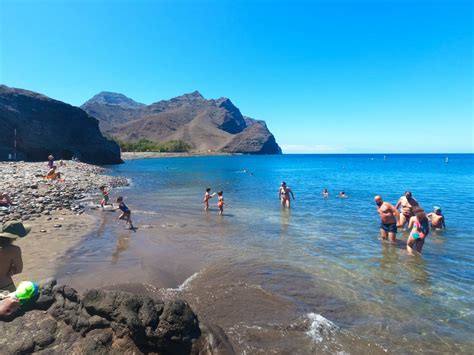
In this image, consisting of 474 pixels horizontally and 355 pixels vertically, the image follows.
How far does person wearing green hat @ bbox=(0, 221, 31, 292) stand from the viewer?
5.20 m

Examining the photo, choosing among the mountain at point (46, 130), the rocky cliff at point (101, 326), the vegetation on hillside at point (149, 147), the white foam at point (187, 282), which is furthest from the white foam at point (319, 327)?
the vegetation on hillside at point (149, 147)

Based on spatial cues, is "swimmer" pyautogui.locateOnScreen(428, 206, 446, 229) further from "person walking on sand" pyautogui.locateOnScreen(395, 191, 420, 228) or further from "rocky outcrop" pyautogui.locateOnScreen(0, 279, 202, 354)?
"rocky outcrop" pyautogui.locateOnScreen(0, 279, 202, 354)

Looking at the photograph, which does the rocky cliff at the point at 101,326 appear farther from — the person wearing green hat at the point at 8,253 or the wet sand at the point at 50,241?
the wet sand at the point at 50,241

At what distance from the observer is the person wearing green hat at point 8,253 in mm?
5195

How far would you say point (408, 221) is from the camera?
50.4 ft

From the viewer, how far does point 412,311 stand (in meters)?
7.36

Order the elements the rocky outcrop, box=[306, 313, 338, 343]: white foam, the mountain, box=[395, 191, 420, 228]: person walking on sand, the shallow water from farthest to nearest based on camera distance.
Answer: the mountain < box=[395, 191, 420, 228]: person walking on sand < the shallow water < box=[306, 313, 338, 343]: white foam < the rocky outcrop

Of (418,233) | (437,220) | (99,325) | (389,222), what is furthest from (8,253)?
(437,220)

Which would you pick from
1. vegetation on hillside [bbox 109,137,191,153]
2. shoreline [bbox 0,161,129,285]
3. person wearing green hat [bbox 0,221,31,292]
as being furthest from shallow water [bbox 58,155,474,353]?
vegetation on hillside [bbox 109,137,191,153]

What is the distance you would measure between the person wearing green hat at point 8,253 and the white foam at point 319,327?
5.96 meters

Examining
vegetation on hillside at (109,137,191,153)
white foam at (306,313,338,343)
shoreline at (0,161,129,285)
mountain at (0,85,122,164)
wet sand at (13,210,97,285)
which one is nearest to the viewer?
white foam at (306,313,338,343)

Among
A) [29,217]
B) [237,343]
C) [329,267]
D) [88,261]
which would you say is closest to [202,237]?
[88,261]

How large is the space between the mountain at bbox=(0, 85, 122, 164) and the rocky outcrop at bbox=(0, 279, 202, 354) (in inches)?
2439

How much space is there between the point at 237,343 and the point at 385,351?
2969 millimetres
